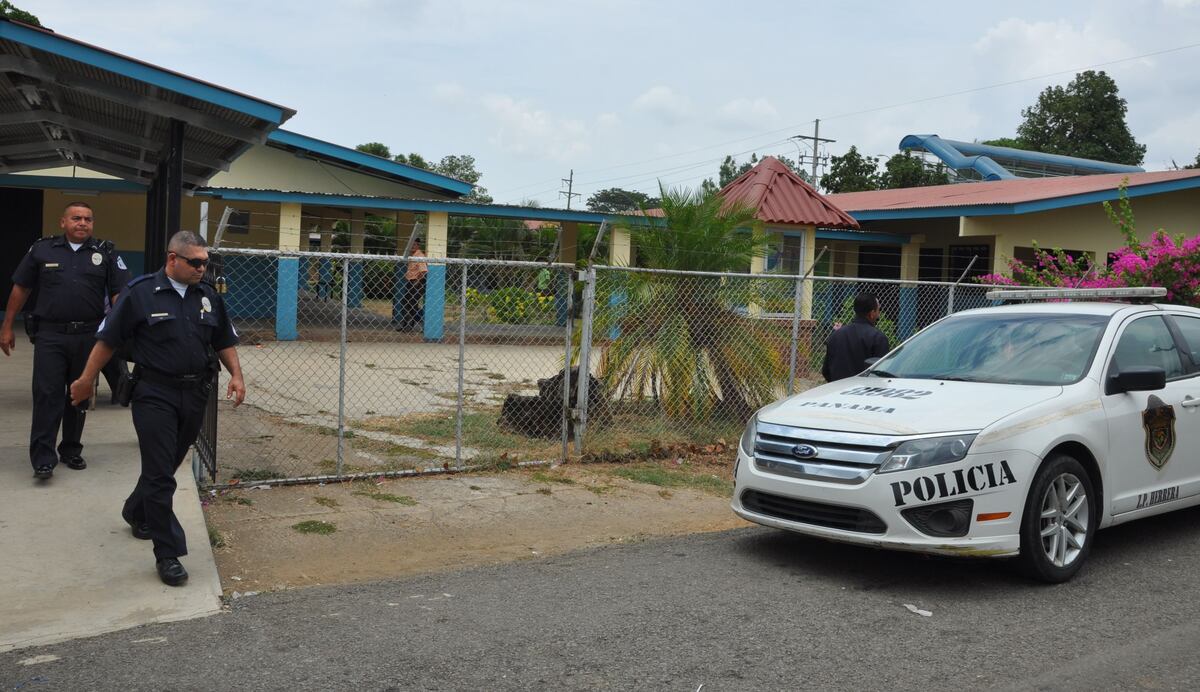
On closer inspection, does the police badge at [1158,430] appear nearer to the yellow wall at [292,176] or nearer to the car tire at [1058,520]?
the car tire at [1058,520]

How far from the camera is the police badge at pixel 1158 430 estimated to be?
233 inches

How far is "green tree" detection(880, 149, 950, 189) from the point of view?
4431 centimetres

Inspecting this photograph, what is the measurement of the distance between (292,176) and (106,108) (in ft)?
34.6

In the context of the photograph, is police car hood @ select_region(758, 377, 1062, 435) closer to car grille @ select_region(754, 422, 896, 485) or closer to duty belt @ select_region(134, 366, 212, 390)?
car grille @ select_region(754, 422, 896, 485)

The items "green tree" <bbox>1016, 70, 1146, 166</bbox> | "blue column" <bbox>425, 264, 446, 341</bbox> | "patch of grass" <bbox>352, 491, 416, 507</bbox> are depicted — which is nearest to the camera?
"patch of grass" <bbox>352, 491, 416, 507</bbox>

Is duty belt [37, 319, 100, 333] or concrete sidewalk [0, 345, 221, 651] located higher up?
duty belt [37, 319, 100, 333]

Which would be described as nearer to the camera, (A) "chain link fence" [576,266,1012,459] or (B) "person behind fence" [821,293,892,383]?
(B) "person behind fence" [821,293,892,383]

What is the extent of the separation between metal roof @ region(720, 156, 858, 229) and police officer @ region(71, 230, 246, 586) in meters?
11.6

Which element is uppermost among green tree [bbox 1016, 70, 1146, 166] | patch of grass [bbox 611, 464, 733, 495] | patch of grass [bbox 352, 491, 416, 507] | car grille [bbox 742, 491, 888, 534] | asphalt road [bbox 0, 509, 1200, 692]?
green tree [bbox 1016, 70, 1146, 166]

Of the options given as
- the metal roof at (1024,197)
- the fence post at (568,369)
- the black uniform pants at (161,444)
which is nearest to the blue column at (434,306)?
the metal roof at (1024,197)

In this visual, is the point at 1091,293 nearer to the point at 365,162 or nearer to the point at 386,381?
the point at 386,381

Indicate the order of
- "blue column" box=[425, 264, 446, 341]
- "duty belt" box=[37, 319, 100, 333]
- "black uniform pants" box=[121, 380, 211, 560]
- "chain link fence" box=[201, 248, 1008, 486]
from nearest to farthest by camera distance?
"black uniform pants" box=[121, 380, 211, 560]
"duty belt" box=[37, 319, 100, 333]
"chain link fence" box=[201, 248, 1008, 486]
"blue column" box=[425, 264, 446, 341]

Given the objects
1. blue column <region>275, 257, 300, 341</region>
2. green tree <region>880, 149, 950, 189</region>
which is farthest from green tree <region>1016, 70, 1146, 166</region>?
blue column <region>275, 257, 300, 341</region>

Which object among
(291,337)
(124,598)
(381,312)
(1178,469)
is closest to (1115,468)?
(1178,469)
